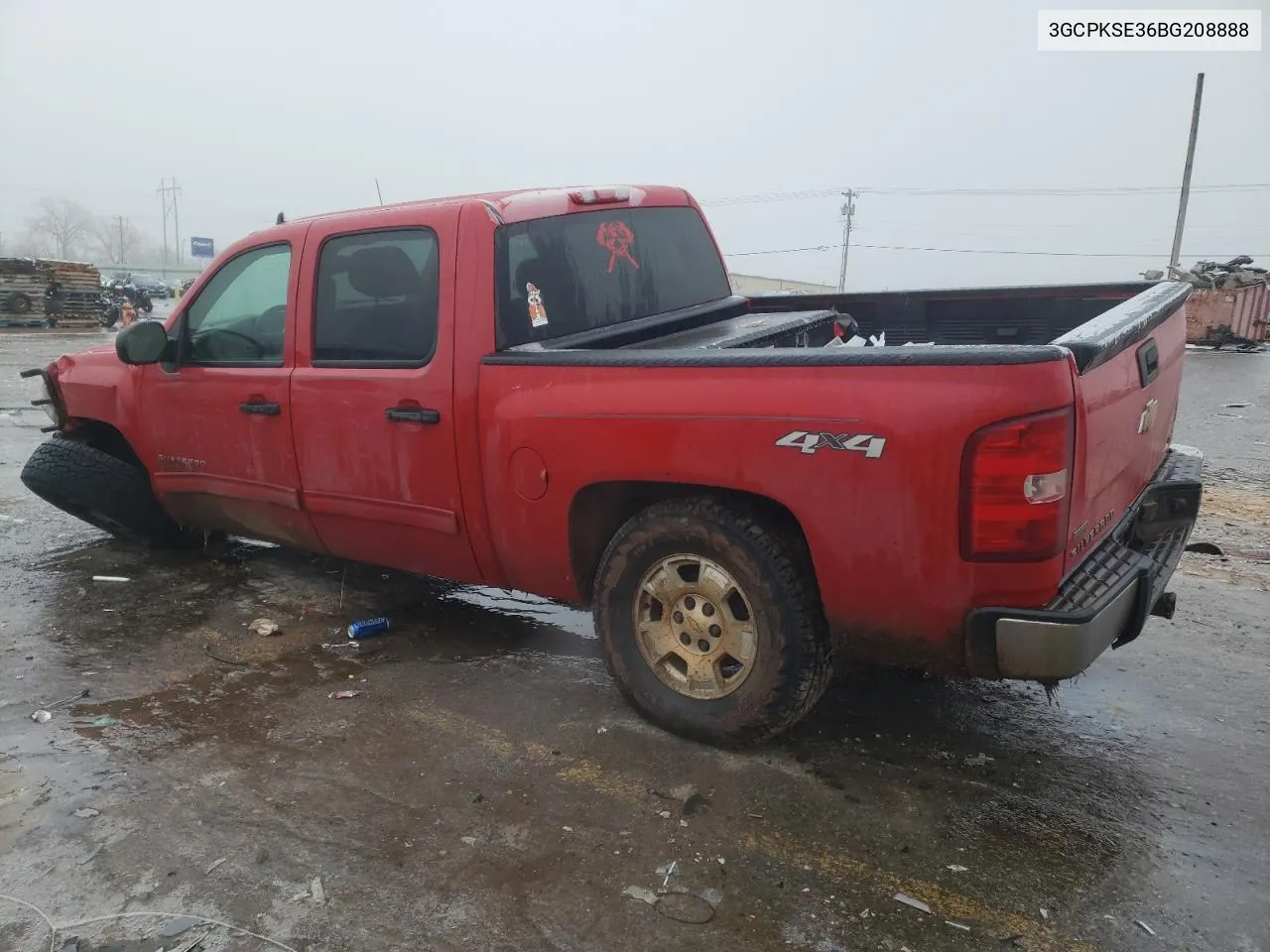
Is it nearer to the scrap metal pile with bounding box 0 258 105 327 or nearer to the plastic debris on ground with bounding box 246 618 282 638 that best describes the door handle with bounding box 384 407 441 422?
the plastic debris on ground with bounding box 246 618 282 638

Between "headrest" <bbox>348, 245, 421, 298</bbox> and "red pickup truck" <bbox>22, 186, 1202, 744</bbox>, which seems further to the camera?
"headrest" <bbox>348, 245, 421, 298</bbox>

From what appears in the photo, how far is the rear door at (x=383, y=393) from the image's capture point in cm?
347

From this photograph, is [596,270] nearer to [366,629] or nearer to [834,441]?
[834,441]

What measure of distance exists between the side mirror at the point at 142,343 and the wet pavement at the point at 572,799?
126cm

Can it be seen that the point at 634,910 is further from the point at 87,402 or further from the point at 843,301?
the point at 87,402

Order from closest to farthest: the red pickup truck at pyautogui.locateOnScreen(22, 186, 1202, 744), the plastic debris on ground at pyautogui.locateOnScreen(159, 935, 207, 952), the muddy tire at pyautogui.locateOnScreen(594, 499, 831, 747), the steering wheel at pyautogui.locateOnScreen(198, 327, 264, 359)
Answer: the plastic debris on ground at pyautogui.locateOnScreen(159, 935, 207, 952) < the red pickup truck at pyautogui.locateOnScreen(22, 186, 1202, 744) < the muddy tire at pyautogui.locateOnScreen(594, 499, 831, 747) < the steering wheel at pyautogui.locateOnScreen(198, 327, 264, 359)

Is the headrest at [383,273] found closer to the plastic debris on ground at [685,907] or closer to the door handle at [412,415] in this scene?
the door handle at [412,415]

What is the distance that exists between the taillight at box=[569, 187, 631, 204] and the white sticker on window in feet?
1.66

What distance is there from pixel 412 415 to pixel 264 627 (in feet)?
4.84

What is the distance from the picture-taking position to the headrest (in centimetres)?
361

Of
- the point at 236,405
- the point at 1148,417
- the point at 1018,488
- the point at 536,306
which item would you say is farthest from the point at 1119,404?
the point at 236,405

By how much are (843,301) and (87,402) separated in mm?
4144

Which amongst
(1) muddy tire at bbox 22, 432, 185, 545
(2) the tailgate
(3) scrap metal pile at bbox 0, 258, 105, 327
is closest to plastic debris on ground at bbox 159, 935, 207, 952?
(2) the tailgate

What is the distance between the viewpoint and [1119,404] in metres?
2.70
